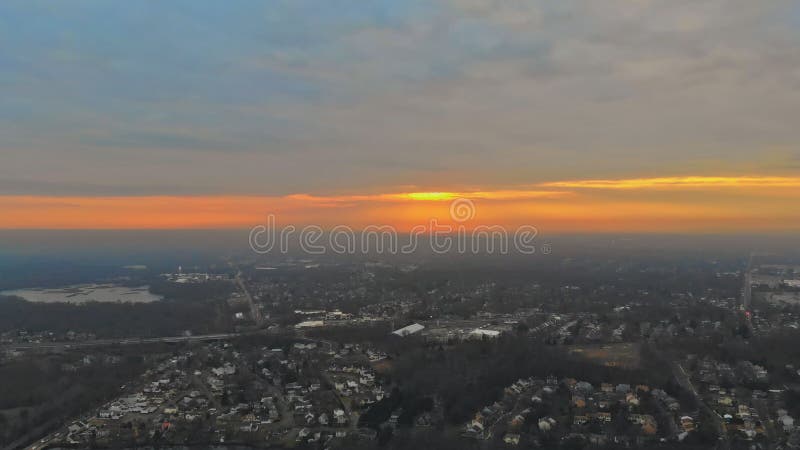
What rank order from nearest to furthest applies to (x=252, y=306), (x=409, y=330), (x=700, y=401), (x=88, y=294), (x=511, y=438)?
1. (x=511, y=438)
2. (x=700, y=401)
3. (x=409, y=330)
4. (x=252, y=306)
5. (x=88, y=294)

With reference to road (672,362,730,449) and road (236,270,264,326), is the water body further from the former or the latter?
road (672,362,730,449)

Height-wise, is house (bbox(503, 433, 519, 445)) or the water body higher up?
the water body

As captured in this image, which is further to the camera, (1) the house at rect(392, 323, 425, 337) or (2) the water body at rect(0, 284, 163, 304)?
(2) the water body at rect(0, 284, 163, 304)

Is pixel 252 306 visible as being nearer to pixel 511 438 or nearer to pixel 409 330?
pixel 409 330

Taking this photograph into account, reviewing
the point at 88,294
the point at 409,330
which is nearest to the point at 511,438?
the point at 409,330

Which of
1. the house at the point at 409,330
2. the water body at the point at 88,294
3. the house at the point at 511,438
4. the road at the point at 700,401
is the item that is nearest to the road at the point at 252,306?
the water body at the point at 88,294

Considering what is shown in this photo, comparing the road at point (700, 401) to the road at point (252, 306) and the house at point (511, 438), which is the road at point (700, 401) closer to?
the house at point (511, 438)

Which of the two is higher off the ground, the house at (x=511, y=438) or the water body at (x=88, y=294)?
the water body at (x=88, y=294)

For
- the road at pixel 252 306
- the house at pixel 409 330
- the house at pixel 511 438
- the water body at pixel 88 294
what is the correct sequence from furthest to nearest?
1. the water body at pixel 88 294
2. the road at pixel 252 306
3. the house at pixel 409 330
4. the house at pixel 511 438

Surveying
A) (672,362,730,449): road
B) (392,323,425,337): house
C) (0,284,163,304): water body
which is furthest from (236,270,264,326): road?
(672,362,730,449): road

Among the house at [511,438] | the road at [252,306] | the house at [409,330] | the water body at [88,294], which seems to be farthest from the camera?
the water body at [88,294]
